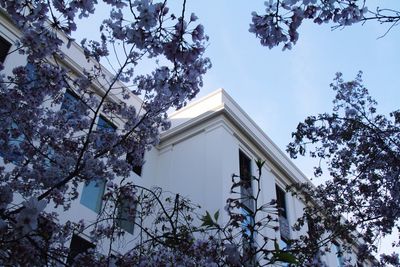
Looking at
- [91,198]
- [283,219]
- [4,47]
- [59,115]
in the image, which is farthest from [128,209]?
[283,219]

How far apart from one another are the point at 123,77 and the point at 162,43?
270 cm

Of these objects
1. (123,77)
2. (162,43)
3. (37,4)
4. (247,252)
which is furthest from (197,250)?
(37,4)

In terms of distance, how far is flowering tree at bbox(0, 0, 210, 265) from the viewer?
3.73 meters

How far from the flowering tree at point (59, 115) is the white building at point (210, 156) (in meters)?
4.76

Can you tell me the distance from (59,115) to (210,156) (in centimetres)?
711

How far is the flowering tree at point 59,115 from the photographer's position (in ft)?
12.2

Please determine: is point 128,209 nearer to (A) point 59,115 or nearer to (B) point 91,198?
(A) point 59,115

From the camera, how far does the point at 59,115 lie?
669 cm

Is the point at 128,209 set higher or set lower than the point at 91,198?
lower

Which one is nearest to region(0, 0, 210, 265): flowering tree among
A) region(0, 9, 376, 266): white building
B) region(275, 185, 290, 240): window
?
region(0, 9, 376, 266): white building

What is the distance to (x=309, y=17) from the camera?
3.68 m

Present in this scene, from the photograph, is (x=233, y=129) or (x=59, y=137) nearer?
(x=59, y=137)

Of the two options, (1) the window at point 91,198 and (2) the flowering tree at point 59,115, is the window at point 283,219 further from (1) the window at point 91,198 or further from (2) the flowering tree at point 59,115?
(2) the flowering tree at point 59,115

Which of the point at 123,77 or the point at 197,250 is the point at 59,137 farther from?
the point at 197,250
